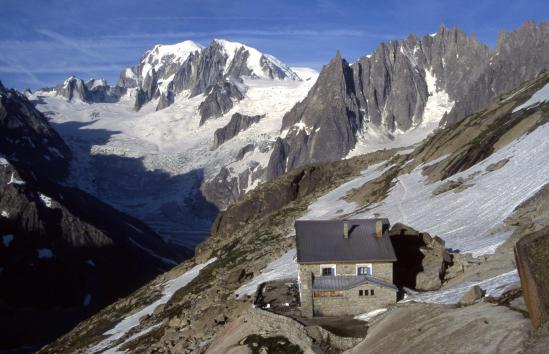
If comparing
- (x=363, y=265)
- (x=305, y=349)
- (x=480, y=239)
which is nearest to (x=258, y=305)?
(x=363, y=265)

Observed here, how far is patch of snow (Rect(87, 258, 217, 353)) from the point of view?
7256cm

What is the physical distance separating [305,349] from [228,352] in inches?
231

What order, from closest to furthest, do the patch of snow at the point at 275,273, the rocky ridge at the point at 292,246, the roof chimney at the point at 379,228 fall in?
1. the rocky ridge at the point at 292,246
2. the roof chimney at the point at 379,228
3. the patch of snow at the point at 275,273

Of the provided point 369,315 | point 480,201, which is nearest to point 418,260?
point 369,315

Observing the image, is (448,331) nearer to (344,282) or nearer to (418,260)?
(344,282)

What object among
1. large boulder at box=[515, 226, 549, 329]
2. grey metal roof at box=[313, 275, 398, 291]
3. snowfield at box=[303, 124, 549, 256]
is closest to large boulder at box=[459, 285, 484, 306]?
grey metal roof at box=[313, 275, 398, 291]

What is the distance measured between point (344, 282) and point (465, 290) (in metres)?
8.33

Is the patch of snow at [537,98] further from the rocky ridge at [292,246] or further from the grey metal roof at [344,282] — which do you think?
the grey metal roof at [344,282]

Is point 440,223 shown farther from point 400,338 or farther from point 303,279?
point 400,338

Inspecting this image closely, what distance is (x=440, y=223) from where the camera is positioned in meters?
60.2

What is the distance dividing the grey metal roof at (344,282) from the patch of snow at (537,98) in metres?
54.8

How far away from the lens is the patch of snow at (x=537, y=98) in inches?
3420

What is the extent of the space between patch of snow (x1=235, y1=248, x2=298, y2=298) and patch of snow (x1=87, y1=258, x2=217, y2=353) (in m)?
15.5

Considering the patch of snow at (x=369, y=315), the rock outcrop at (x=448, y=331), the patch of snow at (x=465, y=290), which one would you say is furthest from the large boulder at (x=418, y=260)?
the rock outcrop at (x=448, y=331)
